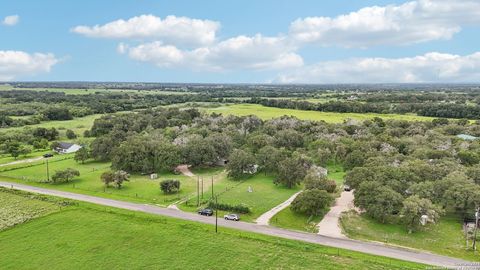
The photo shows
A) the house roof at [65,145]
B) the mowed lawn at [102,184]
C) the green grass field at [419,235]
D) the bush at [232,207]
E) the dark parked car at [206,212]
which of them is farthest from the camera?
the house roof at [65,145]

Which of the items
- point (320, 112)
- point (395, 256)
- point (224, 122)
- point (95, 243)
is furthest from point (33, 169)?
point (320, 112)

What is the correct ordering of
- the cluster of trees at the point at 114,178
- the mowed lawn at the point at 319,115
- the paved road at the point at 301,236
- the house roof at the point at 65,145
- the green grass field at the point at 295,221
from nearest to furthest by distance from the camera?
the paved road at the point at 301,236, the green grass field at the point at 295,221, the cluster of trees at the point at 114,178, the house roof at the point at 65,145, the mowed lawn at the point at 319,115

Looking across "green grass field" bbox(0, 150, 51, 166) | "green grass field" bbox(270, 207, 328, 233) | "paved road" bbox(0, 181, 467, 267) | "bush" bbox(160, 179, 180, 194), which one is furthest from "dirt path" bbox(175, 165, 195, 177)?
"green grass field" bbox(0, 150, 51, 166)

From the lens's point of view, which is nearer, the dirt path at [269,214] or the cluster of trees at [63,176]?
the dirt path at [269,214]

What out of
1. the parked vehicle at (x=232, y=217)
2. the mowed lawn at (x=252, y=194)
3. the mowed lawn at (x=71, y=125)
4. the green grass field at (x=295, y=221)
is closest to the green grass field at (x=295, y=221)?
the green grass field at (x=295, y=221)

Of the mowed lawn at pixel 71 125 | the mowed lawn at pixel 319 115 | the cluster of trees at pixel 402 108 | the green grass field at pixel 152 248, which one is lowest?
the green grass field at pixel 152 248

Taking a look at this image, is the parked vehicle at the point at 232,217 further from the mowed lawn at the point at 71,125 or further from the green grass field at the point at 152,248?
the mowed lawn at the point at 71,125

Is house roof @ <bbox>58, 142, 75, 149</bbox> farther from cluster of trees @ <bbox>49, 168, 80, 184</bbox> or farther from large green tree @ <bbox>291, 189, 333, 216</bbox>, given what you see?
large green tree @ <bbox>291, 189, 333, 216</bbox>
